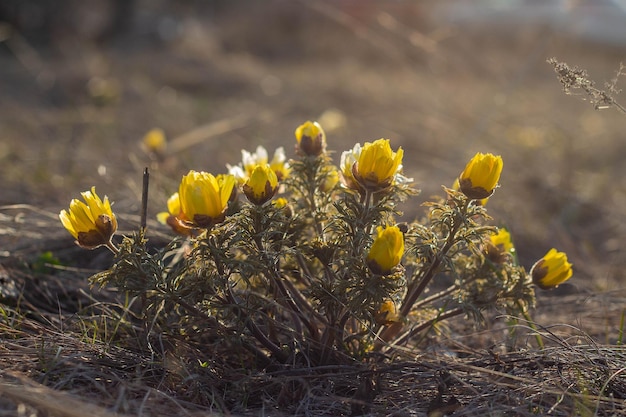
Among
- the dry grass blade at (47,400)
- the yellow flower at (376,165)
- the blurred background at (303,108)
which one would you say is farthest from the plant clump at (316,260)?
the blurred background at (303,108)

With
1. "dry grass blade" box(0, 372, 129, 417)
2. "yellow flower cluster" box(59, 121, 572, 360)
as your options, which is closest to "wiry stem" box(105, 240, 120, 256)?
"yellow flower cluster" box(59, 121, 572, 360)

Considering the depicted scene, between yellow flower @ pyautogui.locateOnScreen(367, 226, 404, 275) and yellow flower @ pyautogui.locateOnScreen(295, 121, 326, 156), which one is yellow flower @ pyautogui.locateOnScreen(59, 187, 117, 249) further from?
yellow flower @ pyautogui.locateOnScreen(367, 226, 404, 275)

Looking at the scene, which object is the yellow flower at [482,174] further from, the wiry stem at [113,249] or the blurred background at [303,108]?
the blurred background at [303,108]

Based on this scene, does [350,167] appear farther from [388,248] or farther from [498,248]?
[498,248]

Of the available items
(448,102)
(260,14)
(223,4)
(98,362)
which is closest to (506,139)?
(448,102)

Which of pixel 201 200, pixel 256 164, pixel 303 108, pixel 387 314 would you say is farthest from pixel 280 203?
pixel 303 108

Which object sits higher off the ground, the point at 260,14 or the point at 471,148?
the point at 260,14

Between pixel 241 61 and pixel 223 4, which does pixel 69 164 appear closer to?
pixel 241 61
